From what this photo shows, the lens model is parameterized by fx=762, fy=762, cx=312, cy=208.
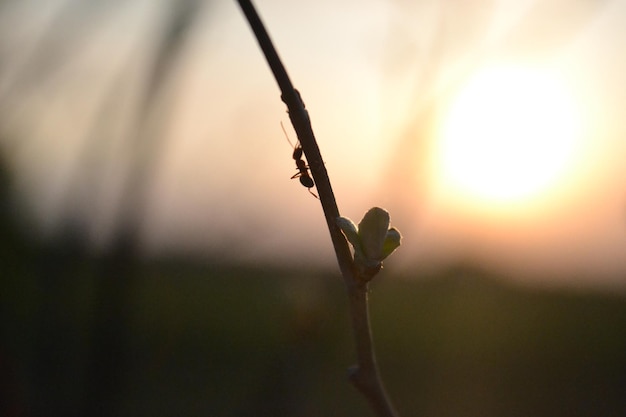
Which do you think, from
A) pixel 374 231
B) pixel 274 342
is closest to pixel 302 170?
pixel 374 231

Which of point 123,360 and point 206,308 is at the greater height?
point 206,308

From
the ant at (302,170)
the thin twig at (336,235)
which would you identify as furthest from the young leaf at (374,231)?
the ant at (302,170)

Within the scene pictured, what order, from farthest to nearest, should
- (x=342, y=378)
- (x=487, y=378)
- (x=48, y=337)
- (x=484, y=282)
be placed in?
(x=484, y=282)
(x=487, y=378)
(x=342, y=378)
(x=48, y=337)

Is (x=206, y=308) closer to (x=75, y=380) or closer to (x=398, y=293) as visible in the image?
(x=398, y=293)

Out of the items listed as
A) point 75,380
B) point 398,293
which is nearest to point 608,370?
point 398,293

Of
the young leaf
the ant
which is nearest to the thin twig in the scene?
the young leaf

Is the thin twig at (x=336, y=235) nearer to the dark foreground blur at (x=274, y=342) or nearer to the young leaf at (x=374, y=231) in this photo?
the young leaf at (x=374, y=231)
